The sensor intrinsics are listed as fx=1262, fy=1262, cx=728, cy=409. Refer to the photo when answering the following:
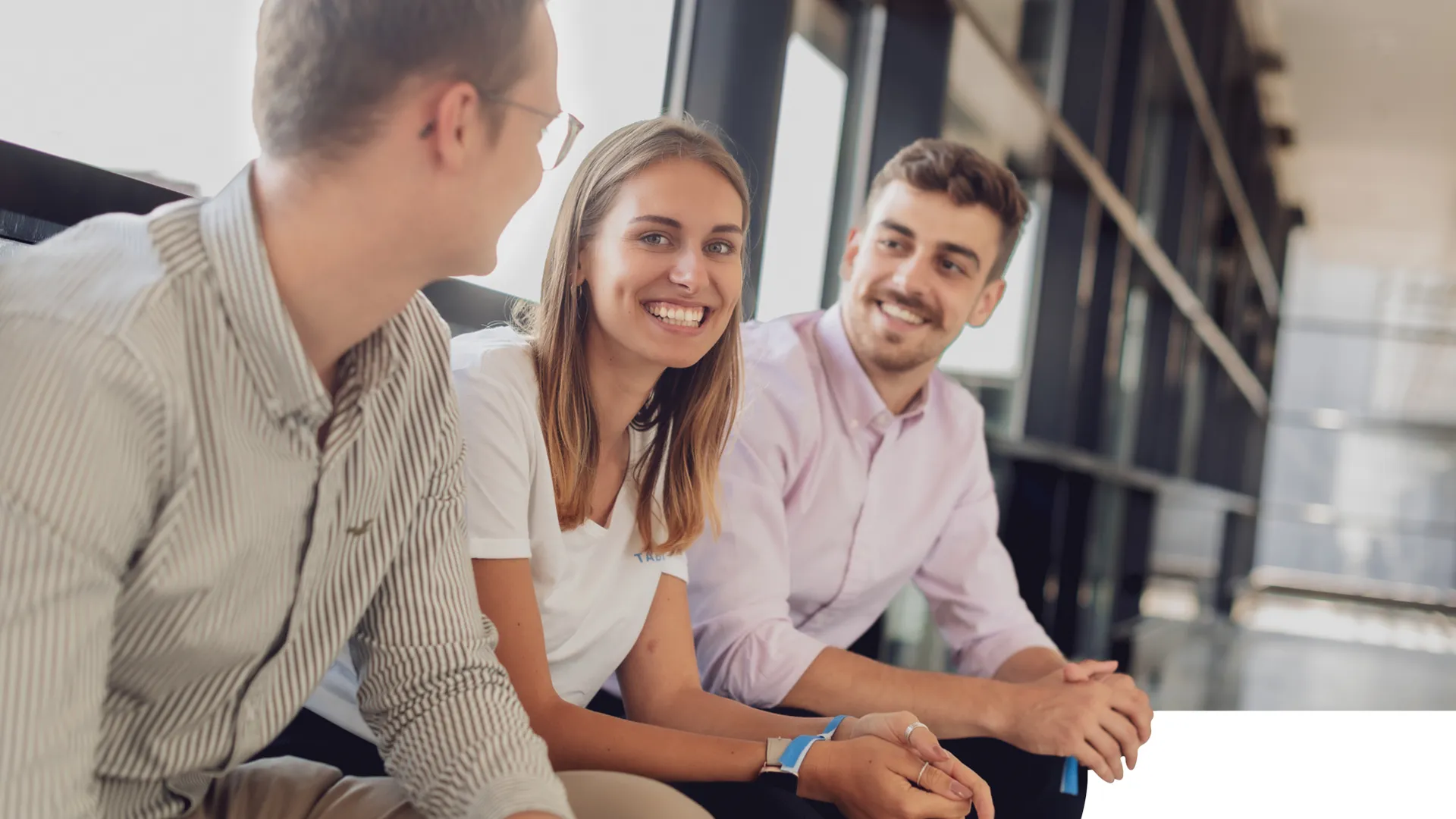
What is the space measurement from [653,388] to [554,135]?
2.20ft

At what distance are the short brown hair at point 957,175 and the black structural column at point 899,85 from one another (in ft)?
3.03

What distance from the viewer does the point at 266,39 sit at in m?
1.02

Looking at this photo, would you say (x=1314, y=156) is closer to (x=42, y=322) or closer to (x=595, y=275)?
(x=595, y=275)

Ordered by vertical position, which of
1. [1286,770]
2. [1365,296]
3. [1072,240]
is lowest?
[1286,770]

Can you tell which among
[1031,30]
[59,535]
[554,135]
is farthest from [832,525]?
[1031,30]

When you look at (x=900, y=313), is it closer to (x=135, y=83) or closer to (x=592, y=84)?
(x=592, y=84)

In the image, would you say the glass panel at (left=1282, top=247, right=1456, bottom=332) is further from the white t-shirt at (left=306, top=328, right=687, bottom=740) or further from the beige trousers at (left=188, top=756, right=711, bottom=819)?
the beige trousers at (left=188, top=756, right=711, bottom=819)

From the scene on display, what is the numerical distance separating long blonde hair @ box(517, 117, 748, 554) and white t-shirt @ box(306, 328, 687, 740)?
0.03 metres

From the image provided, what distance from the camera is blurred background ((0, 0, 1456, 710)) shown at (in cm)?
176

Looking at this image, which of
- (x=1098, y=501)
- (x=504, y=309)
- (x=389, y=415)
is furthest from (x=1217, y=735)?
(x=389, y=415)

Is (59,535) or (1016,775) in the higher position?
(59,535)

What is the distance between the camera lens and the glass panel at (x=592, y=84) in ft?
7.62

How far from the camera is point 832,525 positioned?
229 cm

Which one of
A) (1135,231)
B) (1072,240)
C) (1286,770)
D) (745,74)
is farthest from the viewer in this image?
(1135,231)
